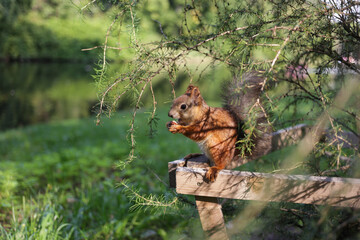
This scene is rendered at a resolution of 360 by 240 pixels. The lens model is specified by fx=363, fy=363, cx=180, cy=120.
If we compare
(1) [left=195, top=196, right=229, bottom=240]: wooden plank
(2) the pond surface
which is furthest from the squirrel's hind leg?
(2) the pond surface

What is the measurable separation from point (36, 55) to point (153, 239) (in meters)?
27.7

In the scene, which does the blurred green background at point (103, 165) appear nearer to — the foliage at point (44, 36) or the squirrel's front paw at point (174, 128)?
the squirrel's front paw at point (174, 128)

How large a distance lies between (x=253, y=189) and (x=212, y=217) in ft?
0.89

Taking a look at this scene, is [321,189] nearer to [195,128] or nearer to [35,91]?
[195,128]

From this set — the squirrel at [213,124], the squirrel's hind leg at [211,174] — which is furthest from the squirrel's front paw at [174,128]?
the squirrel's hind leg at [211,174]

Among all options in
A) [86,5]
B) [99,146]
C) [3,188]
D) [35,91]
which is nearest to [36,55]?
[35,91]

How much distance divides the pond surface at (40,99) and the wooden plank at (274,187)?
524cm

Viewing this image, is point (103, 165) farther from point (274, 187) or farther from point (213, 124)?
point (274, 187)

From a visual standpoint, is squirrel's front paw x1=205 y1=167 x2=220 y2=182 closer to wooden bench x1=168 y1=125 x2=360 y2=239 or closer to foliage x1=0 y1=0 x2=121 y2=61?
wooden bench x1=168 y1=125 x2=360 y2=239

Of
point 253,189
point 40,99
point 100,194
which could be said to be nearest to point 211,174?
point 253,189

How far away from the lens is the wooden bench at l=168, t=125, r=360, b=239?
1.38 meters

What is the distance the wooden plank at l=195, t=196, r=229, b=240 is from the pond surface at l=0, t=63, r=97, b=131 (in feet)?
17.1

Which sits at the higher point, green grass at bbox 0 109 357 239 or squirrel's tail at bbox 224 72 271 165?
squirrel's tail at bbox 224 72 271 165

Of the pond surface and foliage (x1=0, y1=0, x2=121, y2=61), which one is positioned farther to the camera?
foliage (x1=0, y1=0, x2=121, y2=61)
